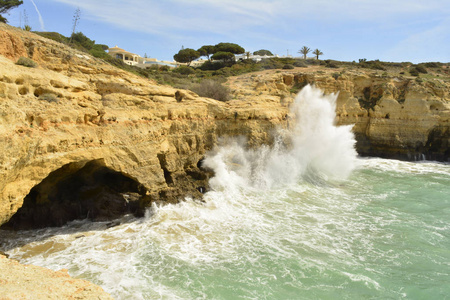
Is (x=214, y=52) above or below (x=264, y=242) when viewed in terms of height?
above

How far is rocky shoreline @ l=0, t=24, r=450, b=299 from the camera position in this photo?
6.13 metres

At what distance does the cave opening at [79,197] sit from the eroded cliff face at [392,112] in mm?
11754

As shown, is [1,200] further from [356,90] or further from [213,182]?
[356,90]

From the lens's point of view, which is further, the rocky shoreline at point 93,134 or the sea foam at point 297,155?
the sea foam at point 297,155

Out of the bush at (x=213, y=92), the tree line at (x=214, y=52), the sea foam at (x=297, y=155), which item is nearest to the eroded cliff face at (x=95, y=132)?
the sea foam at (x=297, y=155)

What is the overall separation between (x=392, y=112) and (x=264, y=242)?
16.7m

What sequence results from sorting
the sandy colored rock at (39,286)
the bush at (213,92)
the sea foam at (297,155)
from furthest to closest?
the bush at (213,92), the sea foam at (297,155), the sandy colored rock at (39,286)

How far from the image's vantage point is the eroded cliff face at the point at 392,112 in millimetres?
19562

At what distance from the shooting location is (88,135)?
7555 mm

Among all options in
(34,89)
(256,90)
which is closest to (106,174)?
(34,89)

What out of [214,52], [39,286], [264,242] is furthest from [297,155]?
[214,52]

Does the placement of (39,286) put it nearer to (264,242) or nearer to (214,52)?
(264,242)

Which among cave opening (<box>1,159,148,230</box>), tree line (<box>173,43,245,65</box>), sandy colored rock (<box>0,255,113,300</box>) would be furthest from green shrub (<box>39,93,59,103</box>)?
tree line (<box>173,43,245,65</box>)

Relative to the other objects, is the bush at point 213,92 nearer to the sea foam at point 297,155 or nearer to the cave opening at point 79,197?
the sea foam at point 297,155
